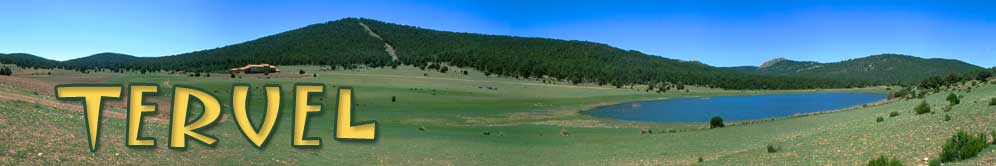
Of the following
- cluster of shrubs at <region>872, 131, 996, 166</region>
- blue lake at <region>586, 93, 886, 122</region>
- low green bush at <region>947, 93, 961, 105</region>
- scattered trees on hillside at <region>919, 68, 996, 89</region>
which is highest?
scattered trees on hillside at <region>919, 68, 996, 89</region>

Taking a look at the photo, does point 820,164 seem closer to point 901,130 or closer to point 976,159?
point 976,159

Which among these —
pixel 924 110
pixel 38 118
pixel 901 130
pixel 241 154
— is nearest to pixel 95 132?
pixel 241 154

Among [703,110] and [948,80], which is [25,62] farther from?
[948,80]

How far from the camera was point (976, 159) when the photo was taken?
45.5ft

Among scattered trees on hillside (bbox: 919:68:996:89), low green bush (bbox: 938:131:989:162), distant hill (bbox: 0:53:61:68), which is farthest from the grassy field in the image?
distant hill (bbox: 0:53:61:68)

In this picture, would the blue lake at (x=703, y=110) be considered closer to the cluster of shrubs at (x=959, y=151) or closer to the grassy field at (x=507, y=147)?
the grassy field at (x=507, y=147)

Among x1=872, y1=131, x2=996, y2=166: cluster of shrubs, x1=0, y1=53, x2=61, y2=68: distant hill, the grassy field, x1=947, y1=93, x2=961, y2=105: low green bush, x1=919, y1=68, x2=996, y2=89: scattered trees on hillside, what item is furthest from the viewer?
x1=0, y1=53, x2=61, y2=68: distant hill

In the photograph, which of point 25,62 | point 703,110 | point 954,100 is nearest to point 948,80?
point 703,110

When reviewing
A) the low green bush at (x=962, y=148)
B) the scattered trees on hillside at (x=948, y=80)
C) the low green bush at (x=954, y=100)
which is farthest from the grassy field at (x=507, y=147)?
the scattered trees on hillside at (x=948, y=80)

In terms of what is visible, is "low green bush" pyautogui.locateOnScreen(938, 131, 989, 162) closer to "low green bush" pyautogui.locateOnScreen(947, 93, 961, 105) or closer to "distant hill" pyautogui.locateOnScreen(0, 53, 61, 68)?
"low green bush" pyautogui.locateOnScreen(947, 93, 961, 105)

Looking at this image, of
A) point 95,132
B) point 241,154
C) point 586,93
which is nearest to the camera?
point 95,132

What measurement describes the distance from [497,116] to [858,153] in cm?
4372

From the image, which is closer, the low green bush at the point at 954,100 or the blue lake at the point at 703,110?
the low green bush at the point at 954,100

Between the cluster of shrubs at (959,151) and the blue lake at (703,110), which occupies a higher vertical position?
the cluster of shrubs at (959,151)
